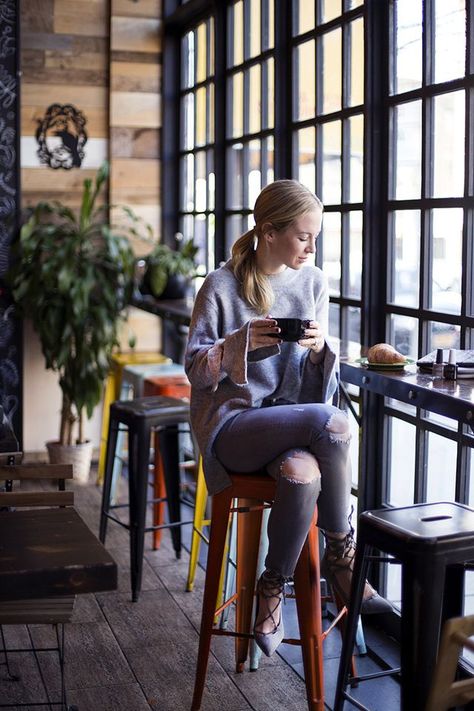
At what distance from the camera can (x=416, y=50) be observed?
304cm

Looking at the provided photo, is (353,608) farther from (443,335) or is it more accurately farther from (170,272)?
(170,272)

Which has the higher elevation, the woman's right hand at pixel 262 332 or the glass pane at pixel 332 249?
the glass pane at pixel 332 249

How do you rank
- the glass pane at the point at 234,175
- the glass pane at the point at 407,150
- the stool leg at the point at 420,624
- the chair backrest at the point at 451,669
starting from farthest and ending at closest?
the glass pane at the point at 234,175
the glass pane at the point at 407,150
the stool leg at the point at 420,624
the chair backrest at the point at 451,669

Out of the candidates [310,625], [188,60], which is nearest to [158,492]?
[310,625]

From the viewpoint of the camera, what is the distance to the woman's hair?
2.75m

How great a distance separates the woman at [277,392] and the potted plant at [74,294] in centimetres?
230

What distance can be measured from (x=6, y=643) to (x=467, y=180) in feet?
6.69

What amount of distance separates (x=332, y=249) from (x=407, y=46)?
2.73 ft

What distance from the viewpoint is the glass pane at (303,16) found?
375cm

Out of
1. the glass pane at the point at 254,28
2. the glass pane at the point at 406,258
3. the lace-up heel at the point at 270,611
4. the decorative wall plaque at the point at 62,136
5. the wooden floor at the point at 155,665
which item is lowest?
the wooden floor at the point at 155,665

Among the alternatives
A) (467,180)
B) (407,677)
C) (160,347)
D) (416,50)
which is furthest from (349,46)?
(160,347)

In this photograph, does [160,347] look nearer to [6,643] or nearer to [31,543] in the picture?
[6,643]

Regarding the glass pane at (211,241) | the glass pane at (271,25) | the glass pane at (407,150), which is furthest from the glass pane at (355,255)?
the glass pane at (211,241)

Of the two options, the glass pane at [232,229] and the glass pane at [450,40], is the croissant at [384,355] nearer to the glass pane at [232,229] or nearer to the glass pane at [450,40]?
the glass pane at [450,40]
